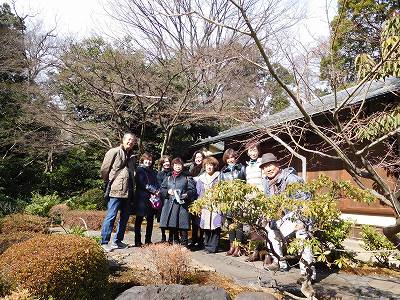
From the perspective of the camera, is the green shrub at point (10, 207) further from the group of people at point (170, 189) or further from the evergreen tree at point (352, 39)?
the evergreen tree at point (352, 39)

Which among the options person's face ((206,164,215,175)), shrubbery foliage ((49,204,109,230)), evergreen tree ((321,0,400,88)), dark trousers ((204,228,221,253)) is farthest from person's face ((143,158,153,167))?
shrubbery foliage ((49,204,109,230))

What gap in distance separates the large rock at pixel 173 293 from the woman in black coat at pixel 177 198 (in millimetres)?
2181

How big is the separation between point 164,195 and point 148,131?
10.1 meters

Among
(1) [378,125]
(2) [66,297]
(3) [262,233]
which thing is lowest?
(2) [66,297]

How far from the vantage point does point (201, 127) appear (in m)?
17.4

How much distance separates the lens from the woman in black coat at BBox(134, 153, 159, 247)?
601 cm

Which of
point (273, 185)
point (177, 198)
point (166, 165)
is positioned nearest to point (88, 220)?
point (166, 165)

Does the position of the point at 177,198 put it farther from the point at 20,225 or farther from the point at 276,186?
the point at 20,225

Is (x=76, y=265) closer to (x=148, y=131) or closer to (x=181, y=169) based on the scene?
(x=181, y=169)

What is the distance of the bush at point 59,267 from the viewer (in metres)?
3.09

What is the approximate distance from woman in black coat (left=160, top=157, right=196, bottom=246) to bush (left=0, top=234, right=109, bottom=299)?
2.23 meters

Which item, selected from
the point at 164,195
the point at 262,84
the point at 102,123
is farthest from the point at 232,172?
the point at 262,84

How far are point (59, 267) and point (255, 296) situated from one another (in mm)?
2024

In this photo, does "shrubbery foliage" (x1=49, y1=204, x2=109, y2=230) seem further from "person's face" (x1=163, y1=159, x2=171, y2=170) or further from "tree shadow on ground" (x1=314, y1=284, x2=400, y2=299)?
"tree shadow on ground" (x1=314, y1=284, x2=400, y2=299)
